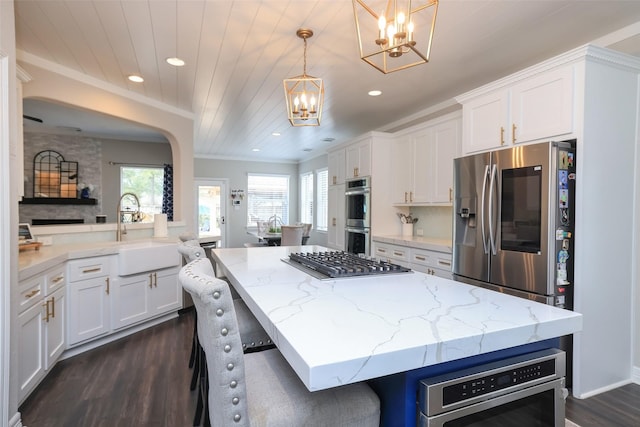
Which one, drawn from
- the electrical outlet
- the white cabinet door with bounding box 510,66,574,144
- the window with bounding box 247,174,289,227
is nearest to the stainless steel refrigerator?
the white cabinet door with bounding box 510,66,574,144

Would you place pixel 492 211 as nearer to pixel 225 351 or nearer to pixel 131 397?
pixel 225 351

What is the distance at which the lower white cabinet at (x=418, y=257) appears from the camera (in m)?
3.35

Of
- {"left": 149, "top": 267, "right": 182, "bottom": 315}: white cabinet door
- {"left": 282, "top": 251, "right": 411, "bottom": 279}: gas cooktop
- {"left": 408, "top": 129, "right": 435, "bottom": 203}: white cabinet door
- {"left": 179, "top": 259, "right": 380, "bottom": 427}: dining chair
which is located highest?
{"left": 408, "top": 129, "right": 435, "bottom": 203}: white cabinet door

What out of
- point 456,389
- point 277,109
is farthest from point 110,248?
point 456,389

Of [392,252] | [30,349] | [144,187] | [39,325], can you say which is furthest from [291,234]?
[144,187]

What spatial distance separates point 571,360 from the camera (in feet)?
7.51

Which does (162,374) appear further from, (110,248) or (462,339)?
(462,339)

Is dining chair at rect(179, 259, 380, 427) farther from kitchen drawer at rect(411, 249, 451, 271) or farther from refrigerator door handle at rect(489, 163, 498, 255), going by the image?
kitchen drawer at rect(411, 249, 451, 271)

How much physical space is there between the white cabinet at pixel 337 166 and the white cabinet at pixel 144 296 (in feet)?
9.23

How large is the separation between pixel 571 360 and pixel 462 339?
6.76 ft

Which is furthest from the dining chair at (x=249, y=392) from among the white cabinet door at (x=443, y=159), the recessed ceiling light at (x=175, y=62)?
the white cabinet door at (x=443, y=159)

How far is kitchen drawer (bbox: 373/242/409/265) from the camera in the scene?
3939mm

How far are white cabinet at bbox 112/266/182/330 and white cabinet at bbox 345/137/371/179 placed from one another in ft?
8.93

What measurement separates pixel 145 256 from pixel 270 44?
2.29 metres
